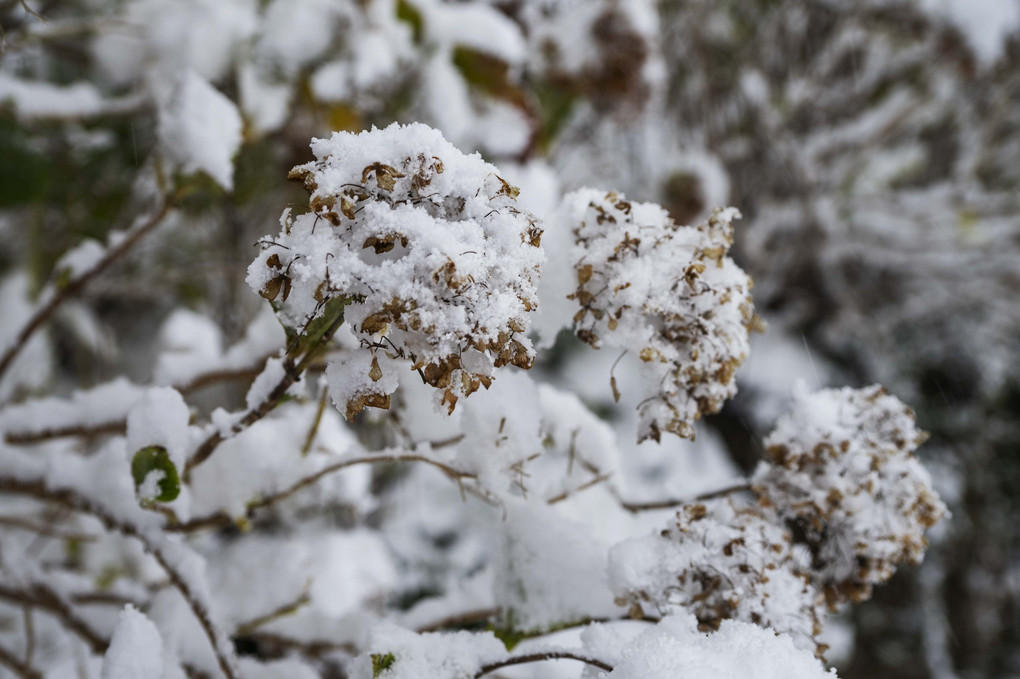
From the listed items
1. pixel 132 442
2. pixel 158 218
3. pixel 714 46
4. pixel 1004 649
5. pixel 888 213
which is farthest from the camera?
pixel 714 46

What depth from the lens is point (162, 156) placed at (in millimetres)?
667

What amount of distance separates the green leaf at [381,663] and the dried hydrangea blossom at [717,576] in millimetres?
149

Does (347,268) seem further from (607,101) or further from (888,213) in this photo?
(888,213)

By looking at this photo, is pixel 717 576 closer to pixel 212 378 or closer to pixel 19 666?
pixel 212 378

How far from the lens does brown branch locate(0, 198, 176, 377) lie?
24.4 inches

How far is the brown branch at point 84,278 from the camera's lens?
2.03 feet

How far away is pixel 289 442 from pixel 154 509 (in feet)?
0.52

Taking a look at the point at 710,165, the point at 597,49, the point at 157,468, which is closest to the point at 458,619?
the point at 157,468

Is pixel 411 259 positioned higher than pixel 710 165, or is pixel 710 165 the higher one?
pixel 710 165

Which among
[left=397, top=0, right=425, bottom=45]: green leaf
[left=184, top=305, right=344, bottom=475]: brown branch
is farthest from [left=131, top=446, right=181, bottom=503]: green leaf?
[left=397, top=0, right=425, bottom=45]: green leaf

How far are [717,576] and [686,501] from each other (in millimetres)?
116

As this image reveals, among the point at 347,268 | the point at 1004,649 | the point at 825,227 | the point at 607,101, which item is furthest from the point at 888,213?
the point at 347,268

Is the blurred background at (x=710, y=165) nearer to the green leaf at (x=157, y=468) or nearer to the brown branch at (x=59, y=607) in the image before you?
the brown branch at (x=59, y=607)

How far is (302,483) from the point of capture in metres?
0.51
